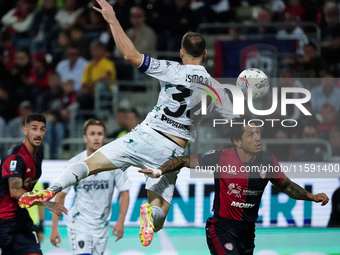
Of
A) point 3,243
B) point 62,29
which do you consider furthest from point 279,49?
point 3,243

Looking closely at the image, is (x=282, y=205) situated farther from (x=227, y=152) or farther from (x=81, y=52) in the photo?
(x=81, y=52)

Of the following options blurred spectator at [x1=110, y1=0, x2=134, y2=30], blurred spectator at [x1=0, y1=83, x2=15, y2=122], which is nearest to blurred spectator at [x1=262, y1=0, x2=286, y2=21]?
blurred spectator at [x1=110, y1=0, x2=134, y2=30]

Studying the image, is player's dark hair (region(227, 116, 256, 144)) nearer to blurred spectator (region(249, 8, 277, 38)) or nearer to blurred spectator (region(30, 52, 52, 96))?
blurred spectator (region(249, 8, 277, 38))

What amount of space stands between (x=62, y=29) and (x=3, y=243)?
26.8ft

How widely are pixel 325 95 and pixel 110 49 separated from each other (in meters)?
5.41

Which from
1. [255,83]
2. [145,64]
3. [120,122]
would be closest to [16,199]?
[145,64]

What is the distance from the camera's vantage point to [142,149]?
19.0 feet

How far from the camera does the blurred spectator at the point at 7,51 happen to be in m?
13.8

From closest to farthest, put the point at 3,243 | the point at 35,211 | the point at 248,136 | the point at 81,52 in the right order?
the point at 248,136 → the point at 3,243 → the point at 35,211 → the point at 81,52

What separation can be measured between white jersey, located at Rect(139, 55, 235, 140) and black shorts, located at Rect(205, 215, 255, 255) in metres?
1.04

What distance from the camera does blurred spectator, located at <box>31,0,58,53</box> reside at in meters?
13.7

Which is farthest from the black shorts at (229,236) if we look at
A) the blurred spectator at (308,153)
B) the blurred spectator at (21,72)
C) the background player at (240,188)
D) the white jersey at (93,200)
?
the blurred spectator at (21,72)

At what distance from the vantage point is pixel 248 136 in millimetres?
5793

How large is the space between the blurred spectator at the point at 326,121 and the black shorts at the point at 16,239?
5.65 m
